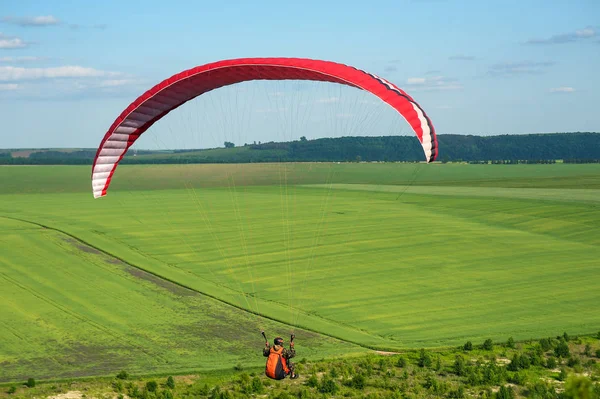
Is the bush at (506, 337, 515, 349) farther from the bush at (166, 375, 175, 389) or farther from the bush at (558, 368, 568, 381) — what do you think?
the bush at (166, 375, 175, 389)

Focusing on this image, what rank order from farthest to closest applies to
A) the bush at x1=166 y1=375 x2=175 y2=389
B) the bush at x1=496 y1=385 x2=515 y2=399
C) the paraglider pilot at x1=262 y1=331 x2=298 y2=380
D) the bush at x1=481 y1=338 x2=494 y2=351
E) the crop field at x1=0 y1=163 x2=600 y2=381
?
the crop field at x1=0 y1=163 x2=600 y2=381 → the bush at x1=481 y1=338 x2=494 y2=351 → the bush at x1=166 y1=375 x2=175 y2=389 → the bush at x1=496 y1=385 x2=515 y2=399 → the paraglider pilot at x1=262 y1=331 x2=298 y2=380

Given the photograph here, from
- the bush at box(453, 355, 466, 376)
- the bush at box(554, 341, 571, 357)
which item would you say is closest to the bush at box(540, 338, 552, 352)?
the bush at box(554, 341, 571, 357)

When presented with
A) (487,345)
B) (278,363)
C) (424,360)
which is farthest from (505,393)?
(278,363)

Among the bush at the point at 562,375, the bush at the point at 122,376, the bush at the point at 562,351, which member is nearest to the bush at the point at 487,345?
the bush at the point at 562,351

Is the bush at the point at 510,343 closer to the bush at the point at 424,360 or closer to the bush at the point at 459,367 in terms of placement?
the bush at the point at 459,367

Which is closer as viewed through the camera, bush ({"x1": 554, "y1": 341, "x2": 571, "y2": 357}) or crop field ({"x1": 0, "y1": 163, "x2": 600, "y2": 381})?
bush ({"x1": 554, "y1": 341, "x2": 571, "y2": 357})

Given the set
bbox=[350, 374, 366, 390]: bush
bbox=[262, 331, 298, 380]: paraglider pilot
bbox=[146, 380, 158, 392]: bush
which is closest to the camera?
bbox=[262, 331, 298, 380]: paraglider pilot
